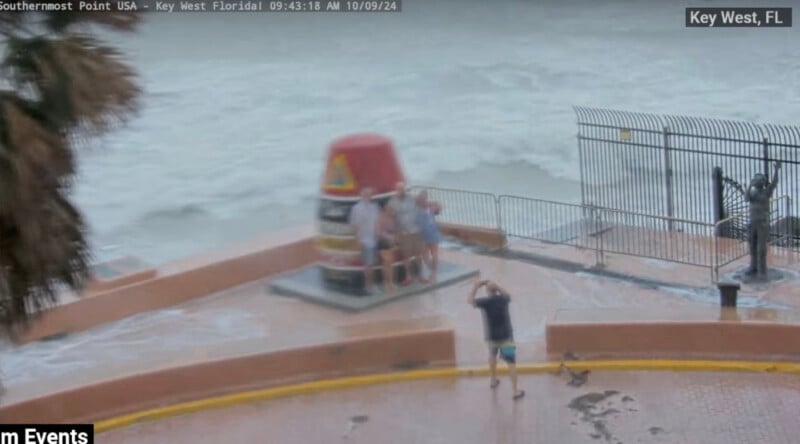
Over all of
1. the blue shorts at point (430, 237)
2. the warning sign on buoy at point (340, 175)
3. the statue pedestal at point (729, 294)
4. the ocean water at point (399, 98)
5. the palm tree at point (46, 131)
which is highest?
the palm tree at point (46, 131)

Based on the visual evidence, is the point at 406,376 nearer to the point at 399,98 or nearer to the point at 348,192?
the point at 348,192

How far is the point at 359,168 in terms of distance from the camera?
50.1 feet

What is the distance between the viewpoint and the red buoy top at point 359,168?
15.3 m

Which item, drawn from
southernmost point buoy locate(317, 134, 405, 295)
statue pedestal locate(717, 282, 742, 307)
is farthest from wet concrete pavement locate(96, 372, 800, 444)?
southernmost point buoy locate(317, 134, 405, 295)

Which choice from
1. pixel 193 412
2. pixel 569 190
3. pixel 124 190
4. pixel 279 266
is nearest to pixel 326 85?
pixel 124 190

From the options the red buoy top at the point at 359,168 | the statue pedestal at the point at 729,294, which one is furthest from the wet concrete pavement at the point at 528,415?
the red buoy top at the point at 359,168

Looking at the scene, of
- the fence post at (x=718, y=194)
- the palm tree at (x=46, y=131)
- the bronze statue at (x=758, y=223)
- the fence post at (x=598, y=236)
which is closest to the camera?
the palm tree at (x=46, y=131)

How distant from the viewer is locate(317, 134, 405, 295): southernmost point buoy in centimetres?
1530

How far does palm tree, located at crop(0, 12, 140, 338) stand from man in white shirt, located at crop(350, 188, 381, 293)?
914 centimetres

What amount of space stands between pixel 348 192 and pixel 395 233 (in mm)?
796

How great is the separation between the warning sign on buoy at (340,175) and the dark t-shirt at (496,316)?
4118 millimetres

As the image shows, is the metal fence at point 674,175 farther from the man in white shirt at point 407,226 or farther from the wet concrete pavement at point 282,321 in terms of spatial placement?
the man in white shirt at point 407,226

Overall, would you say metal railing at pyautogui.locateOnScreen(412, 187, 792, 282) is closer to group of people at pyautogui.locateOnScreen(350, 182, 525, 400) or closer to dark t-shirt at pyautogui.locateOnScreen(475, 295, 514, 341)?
group of people at pyautogui.locateOnScreen(350, 182, 525, 400)

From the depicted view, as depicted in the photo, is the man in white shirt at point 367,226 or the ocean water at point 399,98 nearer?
the man in white shirt at point 367,226
